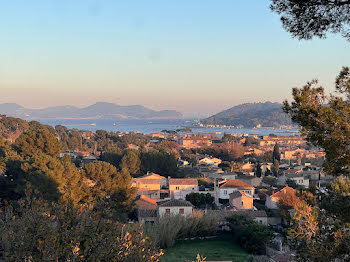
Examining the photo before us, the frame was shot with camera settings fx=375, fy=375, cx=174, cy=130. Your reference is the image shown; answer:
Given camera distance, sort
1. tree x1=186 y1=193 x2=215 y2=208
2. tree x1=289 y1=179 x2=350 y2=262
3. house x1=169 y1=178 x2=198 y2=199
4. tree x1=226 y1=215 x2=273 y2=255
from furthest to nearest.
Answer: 1. house x1=169 y1=178 x2=198 y2=199
2. tree x1=186 y1=193 x2=215 y2=208
3. tree x1=226 y1=215 x2=273 y2=255
4. tree x1=289 y1=179 x2=350 y2=262

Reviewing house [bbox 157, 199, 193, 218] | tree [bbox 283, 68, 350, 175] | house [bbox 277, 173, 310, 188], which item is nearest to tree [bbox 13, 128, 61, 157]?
house [bbox 157, 199, 193, 218]

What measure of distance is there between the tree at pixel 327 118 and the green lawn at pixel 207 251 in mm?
13595

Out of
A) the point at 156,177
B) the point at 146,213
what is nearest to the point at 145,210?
the point at 146,213

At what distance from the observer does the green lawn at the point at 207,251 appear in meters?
19.5

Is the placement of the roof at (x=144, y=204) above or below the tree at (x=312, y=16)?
below

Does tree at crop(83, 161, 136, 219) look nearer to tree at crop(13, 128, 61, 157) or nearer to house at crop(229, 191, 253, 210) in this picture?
tree at crop(13, 128, 61, 157)

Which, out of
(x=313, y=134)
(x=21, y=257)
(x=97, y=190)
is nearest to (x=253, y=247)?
(x=97, y=190)

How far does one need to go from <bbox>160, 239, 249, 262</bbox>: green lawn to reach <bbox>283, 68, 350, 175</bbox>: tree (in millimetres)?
13595

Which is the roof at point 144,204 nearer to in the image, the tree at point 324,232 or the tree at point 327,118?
the tree at point 324,232

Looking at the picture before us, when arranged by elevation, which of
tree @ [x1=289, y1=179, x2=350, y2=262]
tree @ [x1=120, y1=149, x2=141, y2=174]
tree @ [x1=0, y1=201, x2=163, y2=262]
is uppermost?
tree @ [x1=0, y1=201, x2=163, y2=262]

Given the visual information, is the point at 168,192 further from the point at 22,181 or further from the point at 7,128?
the point at 7,128

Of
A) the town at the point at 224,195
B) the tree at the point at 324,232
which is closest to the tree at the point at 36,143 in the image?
the town at the point at 224,195

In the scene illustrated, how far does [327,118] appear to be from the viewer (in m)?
6.21

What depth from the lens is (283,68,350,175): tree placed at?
20.3 ft
